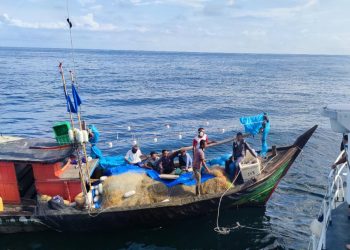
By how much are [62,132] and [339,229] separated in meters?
9.20

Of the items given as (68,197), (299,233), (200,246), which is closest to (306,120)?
(299,233)

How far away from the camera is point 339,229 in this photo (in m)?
8.57

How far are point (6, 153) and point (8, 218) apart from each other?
7.84ft

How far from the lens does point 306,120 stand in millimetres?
32750

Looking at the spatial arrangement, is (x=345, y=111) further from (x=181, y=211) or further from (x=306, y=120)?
(x=306, y=120)

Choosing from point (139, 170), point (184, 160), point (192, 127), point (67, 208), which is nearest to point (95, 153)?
point (139, 170)

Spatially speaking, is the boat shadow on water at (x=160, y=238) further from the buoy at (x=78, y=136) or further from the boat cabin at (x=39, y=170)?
the buoy at (x=78, y=136)

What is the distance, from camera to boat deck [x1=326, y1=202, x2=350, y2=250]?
798 centimetres

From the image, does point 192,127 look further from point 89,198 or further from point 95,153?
point 89,198

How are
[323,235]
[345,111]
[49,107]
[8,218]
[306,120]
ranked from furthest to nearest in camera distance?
[49,107] → [306,120] → [8,218] → [345,111] → [323,235]

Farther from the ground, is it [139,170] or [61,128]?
[61,128]

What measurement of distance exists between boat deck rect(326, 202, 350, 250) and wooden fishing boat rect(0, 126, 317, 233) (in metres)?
4.05

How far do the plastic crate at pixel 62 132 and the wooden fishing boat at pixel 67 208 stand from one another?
1.21ft

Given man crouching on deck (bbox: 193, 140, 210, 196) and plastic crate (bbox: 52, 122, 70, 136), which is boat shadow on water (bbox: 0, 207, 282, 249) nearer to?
man crouching on deck (bbox: 193, 140, 210, 196)
